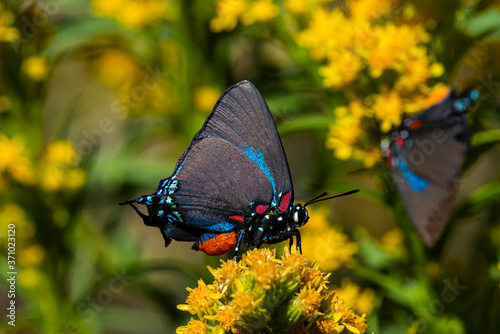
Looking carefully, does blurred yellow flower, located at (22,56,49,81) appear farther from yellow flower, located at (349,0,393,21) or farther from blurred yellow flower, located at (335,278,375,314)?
blurred yellow flower, located at (335,278,375,314)

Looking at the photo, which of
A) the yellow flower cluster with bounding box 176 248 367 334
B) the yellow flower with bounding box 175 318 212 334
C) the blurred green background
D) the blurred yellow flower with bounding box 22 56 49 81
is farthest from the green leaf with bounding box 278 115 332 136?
the blurred yellow flower with bounding box 22 56 49 81

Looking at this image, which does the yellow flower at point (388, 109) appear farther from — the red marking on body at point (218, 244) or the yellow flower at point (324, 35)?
the red marking on body at point (218, 244)

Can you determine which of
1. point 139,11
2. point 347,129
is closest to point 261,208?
point 347,129

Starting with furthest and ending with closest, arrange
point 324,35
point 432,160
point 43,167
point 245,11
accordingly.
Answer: point 43,167 < point 245,11 < point 324,35 < point 432,160

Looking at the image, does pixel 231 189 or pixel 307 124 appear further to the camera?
pixel 307 124

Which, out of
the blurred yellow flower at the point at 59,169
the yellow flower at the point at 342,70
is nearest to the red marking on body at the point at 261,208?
the yellow flower at the point at 342,70

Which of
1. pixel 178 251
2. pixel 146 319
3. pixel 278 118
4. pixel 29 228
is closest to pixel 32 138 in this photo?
pixel 29 228

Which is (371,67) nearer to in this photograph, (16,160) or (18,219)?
(16,160)
